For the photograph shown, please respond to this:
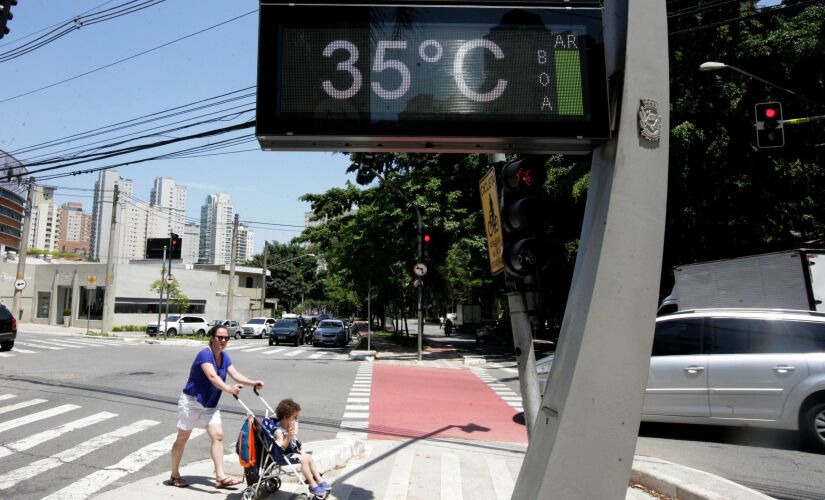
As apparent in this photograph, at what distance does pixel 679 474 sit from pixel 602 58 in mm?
4313

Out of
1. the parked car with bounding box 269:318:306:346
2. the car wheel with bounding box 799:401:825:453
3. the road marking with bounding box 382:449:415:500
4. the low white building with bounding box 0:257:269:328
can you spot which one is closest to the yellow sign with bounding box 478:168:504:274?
the road marking with bounding box 382:449:415:500

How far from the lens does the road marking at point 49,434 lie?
699cm

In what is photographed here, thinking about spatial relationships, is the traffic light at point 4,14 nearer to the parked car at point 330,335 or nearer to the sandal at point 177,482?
the sandal at point 177,482

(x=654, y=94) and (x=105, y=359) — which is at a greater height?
(x=654, y=94)

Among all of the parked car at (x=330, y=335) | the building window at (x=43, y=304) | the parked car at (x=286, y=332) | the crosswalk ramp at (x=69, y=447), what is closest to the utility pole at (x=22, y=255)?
the building window at (x=43, y=304)

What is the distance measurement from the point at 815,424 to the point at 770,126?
7199 mm

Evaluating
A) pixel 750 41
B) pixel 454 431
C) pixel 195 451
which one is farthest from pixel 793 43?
pixel 195 451

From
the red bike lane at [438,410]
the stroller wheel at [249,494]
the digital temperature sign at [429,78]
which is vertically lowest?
the red bike lane at [438,410]

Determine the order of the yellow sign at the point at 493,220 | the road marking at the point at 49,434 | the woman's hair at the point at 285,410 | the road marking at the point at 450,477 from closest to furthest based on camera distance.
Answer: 1. the yellow sign at the point at 493,220
2. the woman's hair at the point at 285,410
3. the road marking at the point at 450,477
4. the road marking at the point at 49,434

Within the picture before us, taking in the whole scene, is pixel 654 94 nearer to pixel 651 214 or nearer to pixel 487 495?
pixel 651 214

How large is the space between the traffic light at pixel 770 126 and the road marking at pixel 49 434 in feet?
45.2

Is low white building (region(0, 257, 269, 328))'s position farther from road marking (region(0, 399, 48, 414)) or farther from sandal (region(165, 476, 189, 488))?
sandal (region(165, 476, 189, 488))

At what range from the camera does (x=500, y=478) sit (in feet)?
20.2

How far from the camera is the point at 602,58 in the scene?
12.2ft
